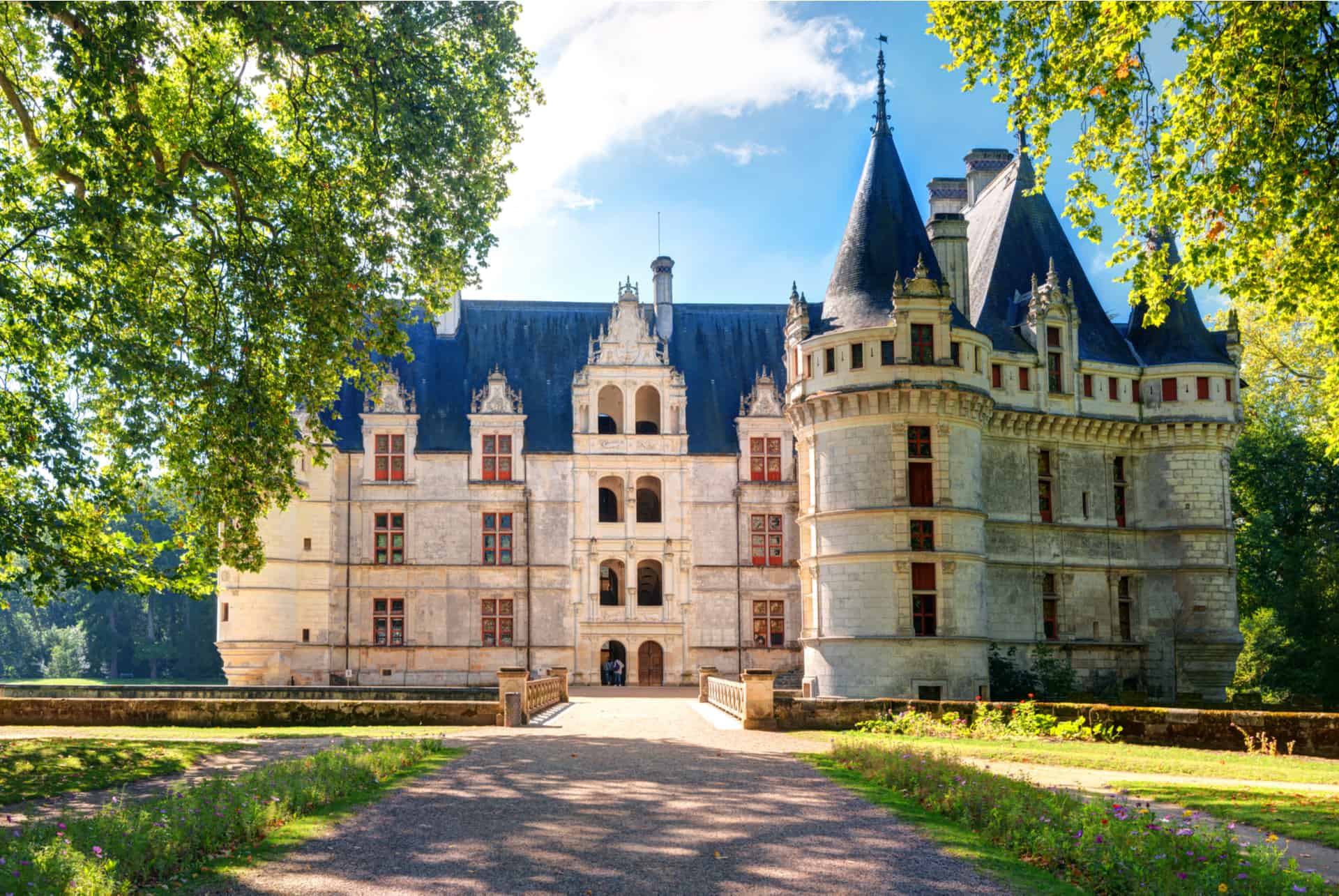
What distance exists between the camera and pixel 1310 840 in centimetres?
1034

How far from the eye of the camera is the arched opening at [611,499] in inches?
1682

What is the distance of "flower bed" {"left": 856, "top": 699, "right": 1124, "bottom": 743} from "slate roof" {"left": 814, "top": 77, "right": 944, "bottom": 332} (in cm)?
1144

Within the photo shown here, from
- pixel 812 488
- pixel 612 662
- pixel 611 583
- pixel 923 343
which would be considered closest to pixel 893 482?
pixel 812 488

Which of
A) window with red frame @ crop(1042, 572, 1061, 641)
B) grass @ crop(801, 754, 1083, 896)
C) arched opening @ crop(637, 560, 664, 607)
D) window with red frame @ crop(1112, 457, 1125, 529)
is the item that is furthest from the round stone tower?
arched opening @ crop(637, 560, 664, 607)

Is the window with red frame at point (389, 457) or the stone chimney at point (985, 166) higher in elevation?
the stone chimney at point (985, 166)

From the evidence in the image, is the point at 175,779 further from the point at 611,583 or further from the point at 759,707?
the point at 611,583

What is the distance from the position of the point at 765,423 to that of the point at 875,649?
49.3 ft

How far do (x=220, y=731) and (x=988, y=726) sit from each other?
1396cm

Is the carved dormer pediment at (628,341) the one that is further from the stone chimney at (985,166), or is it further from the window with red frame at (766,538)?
the stone chimney at (985,166)

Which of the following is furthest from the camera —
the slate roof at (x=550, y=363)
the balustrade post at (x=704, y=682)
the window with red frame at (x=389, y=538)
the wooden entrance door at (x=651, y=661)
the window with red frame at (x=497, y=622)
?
the slate roof at (x=550, y=363)

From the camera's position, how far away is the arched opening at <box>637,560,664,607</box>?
46.0 metres

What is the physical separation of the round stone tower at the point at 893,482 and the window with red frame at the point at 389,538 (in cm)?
1644

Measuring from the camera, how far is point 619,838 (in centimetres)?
1020

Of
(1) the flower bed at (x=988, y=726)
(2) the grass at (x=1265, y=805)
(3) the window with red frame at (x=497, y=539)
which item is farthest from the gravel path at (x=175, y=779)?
(3) the window with red frame at (x=497, y=539)
